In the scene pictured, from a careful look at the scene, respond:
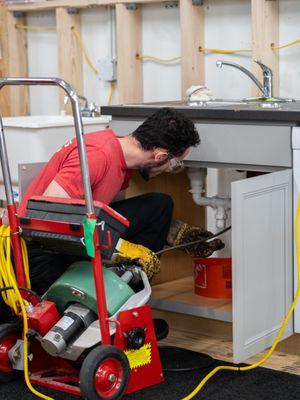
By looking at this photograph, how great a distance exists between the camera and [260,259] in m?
2.74

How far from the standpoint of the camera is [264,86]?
3.33 meters

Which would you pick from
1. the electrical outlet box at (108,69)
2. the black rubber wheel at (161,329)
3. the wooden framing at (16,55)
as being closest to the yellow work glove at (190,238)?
the black rubber wheel at (161,329)

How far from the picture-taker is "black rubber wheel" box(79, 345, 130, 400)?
2402 millimetres

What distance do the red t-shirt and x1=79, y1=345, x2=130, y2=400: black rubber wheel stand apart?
0.51m

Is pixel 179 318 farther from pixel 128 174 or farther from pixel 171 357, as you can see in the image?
pixel 128 174

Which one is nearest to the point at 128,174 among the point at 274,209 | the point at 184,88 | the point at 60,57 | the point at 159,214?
the point at 159,214

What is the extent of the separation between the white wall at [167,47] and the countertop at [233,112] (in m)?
0.38

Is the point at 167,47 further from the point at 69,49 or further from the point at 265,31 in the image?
the point at 265,31

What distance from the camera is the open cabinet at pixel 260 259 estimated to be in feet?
8.59

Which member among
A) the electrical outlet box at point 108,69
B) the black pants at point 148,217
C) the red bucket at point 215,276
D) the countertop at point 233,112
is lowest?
the red bucket at point 215,276

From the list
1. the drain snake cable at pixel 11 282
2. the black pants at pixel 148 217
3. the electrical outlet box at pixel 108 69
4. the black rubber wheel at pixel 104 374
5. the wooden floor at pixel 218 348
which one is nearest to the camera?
the black rubber wheel at pixel 104 374

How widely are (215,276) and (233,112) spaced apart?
0.72m

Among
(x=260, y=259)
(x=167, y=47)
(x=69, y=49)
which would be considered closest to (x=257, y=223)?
(x=260, y=259)

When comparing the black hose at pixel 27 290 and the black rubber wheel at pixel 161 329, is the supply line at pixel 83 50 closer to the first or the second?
the black rubber wheel at pixel 161 329
